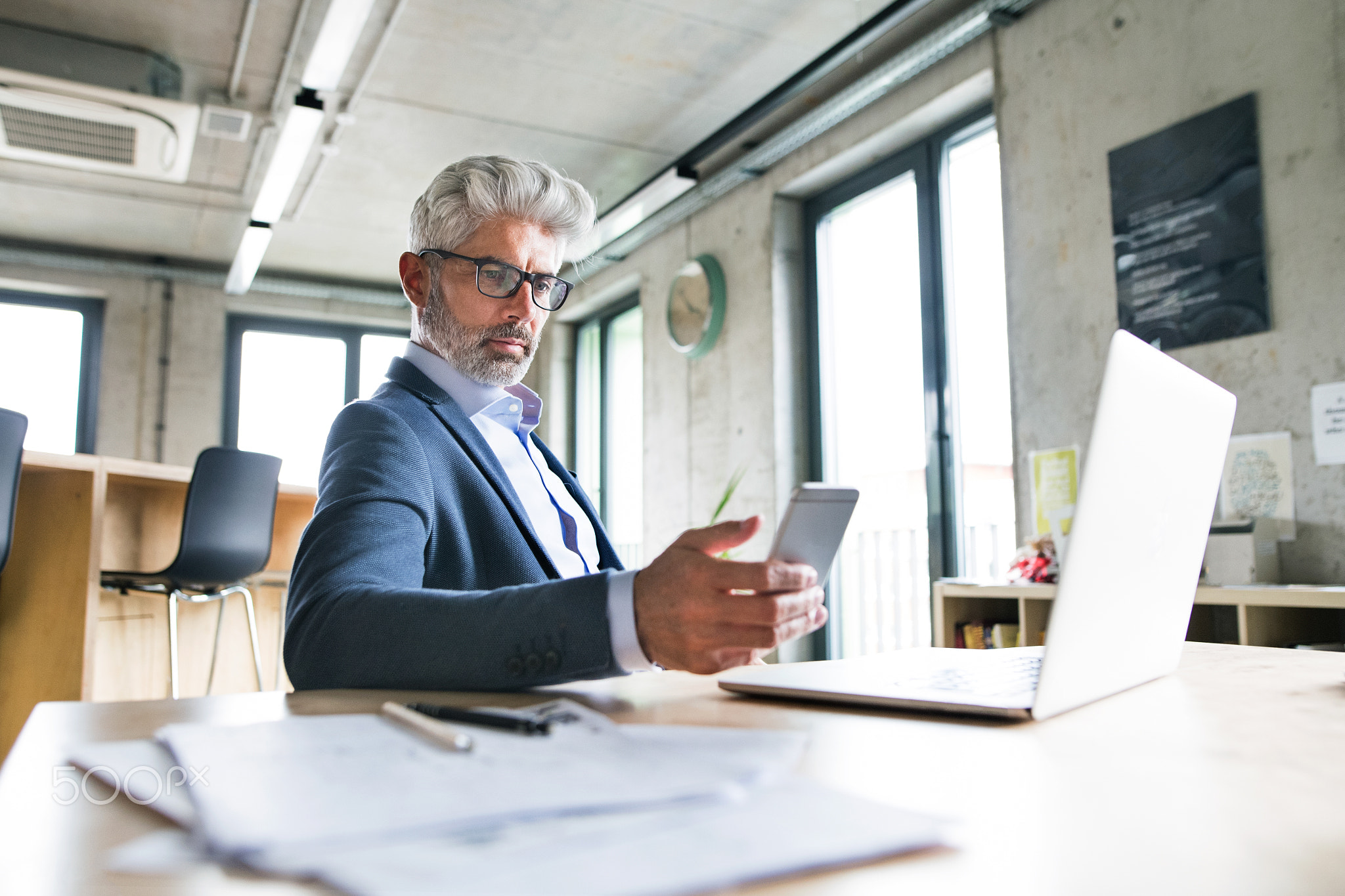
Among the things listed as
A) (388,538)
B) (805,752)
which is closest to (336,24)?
(388,538)

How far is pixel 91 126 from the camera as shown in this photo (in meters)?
3.95

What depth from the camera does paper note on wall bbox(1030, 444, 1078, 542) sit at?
2943 millimetres

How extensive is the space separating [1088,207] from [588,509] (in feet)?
7.47

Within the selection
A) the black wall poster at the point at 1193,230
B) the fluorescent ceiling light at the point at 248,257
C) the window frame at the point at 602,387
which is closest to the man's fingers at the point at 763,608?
the black wall poster at the point at 1193,230

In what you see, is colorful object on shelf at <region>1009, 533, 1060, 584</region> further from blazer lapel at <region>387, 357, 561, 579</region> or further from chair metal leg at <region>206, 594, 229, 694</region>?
chair metal leg at <region>206, 594, 229, 694</region>

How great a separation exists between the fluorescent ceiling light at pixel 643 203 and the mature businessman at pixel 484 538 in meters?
2.84

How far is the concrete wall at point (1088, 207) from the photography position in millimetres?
2346

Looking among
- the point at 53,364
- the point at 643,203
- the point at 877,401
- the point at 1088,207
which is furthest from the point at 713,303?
the point at 53,364

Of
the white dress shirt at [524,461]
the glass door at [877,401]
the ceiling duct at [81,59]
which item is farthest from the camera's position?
the glass door at [877,401]

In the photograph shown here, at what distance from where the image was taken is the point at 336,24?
3.15m

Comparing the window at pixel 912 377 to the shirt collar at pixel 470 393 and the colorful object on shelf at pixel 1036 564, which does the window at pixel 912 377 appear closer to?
the colorful object on shelf at pixel 1036 564

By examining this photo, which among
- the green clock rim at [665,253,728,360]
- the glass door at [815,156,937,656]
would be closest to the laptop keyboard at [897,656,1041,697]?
the glass door at [815,156,937,656]

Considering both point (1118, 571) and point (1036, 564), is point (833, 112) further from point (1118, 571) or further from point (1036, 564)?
point (1118, 571)

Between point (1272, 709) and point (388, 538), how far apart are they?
0.79m
